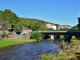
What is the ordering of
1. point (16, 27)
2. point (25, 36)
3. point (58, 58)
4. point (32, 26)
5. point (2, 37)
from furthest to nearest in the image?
point (32, 26) < point (16, 27) < point (25, 36) < point (2, 37) < point (58, 58)

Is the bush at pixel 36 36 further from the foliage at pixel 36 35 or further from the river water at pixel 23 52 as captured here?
the river water at pixel 23 52

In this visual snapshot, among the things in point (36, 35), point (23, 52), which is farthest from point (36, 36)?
point (23, 52)

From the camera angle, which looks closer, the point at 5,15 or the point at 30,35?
the point at 30,35

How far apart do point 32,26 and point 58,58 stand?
159761mm

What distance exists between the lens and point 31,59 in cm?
5606

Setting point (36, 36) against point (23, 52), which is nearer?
point (23, 52)

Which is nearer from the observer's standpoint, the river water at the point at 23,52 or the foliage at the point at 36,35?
the river water at the point at 23,52

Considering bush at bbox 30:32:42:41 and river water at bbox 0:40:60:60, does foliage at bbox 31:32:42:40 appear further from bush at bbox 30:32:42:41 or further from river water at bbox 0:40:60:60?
river water at bbox 0:40:60:60

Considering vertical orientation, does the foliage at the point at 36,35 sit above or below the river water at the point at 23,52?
above

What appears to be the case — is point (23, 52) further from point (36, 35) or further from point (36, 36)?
point (36, 36)

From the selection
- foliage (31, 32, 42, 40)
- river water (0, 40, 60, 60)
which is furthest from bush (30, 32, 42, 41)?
river water (0, 40, 60, 60)

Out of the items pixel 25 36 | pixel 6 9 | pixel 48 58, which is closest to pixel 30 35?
pixel 25 36

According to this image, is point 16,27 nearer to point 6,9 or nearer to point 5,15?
point 5,15

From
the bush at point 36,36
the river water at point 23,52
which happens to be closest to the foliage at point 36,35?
the bush at point 36,36
